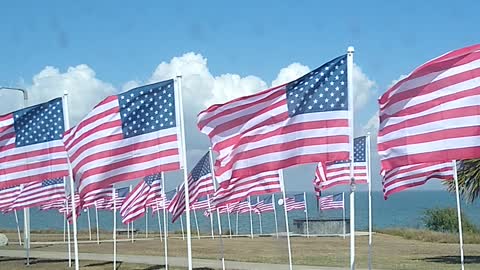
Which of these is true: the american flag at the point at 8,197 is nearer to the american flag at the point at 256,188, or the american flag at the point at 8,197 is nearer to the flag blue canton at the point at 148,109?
the american flag at the point at 256,188

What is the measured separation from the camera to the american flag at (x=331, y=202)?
51.2 metres

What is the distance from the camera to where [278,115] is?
14.5 m

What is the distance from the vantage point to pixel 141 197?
27328mm

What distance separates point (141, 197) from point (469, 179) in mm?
10195

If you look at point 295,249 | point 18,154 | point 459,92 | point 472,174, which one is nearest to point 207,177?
point 18,154

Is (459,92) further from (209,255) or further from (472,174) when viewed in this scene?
(209,255)

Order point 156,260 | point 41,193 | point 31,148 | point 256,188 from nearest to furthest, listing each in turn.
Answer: point 256,188 < point 31,148 < point 41,193 < point 156,260

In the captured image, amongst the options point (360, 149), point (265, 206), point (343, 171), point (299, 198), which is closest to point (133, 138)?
point (360, 149)

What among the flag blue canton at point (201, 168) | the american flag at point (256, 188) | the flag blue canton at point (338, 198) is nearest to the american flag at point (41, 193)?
the flag blue canton at point (201, 168)

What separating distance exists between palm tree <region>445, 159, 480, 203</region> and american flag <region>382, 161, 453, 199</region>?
9.29 m

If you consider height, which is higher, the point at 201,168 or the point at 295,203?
the point at 201,168

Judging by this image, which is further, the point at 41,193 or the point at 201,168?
the point at 41,193

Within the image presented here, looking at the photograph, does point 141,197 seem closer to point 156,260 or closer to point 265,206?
point 156,260

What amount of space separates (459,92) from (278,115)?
288cm
